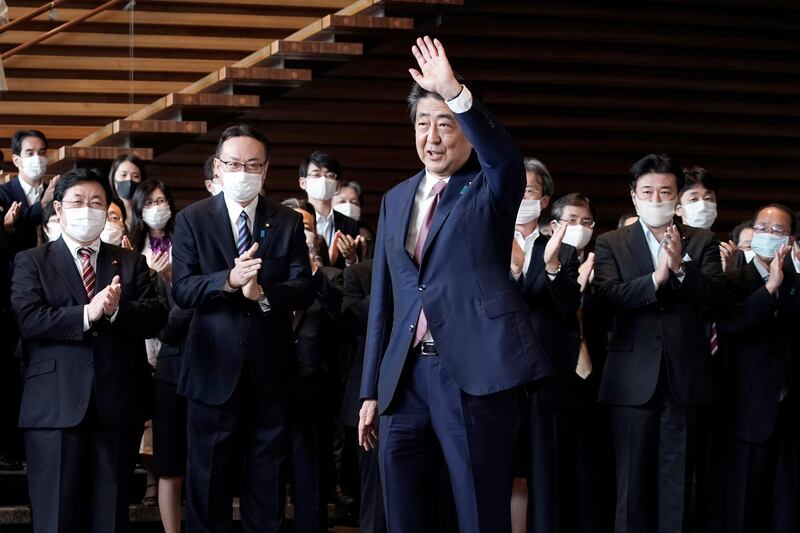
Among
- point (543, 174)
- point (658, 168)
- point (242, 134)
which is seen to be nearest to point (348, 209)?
point (543, 174)

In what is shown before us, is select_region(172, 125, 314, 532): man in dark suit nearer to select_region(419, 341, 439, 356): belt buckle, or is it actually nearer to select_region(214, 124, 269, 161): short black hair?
select_region(214, 124, 269, 161): short black hair

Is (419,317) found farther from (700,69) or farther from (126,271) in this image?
(700,69)

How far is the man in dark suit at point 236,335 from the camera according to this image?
4.12 m

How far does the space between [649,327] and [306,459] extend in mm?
1378

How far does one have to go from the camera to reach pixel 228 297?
412 centimetres

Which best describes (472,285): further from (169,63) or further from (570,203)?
(169,63)

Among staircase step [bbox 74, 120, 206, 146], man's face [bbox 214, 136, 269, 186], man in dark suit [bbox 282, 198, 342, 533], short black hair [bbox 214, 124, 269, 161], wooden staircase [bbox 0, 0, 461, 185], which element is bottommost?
man in dark suit [bbox 282, 198, 342, 533]

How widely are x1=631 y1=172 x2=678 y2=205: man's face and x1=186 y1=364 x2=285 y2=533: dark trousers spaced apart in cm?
150

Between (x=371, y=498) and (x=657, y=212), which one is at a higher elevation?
(x=657, y=212)

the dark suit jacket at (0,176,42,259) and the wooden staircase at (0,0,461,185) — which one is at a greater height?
the wooden staircase at (0,0,461,185)

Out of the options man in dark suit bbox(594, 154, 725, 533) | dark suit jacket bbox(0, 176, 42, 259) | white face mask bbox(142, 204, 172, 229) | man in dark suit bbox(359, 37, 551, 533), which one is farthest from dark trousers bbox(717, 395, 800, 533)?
dark suit jacket bbox(0, 176, 42, 259)

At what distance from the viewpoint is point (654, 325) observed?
14.8 feet

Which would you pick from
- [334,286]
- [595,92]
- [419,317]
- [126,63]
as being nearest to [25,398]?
[334,286]

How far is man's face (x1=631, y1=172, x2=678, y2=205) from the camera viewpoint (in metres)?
4.54
